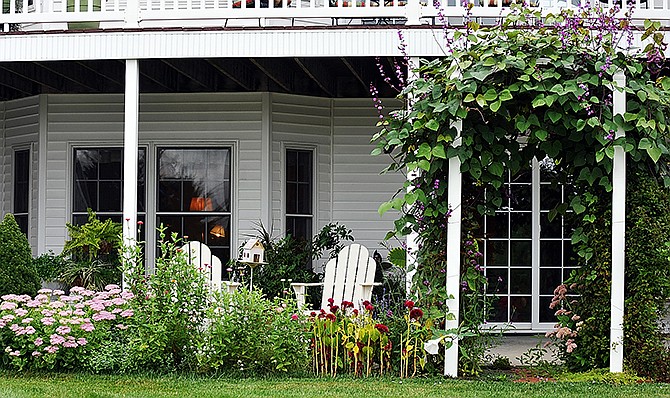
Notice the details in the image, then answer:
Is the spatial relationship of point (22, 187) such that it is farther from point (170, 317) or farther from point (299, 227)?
point (170, 317)

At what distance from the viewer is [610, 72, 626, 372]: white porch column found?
6762 millimetres

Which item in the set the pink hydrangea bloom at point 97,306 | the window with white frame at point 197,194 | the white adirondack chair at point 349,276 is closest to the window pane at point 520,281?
the white adirondack chair at point 349,276

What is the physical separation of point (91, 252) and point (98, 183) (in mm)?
1016

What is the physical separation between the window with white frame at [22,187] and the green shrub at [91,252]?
1.08m

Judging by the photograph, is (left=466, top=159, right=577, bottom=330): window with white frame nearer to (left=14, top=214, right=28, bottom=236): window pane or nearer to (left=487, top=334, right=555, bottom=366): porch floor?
(left=487, top=334, right=555, bottom=366): porch floor

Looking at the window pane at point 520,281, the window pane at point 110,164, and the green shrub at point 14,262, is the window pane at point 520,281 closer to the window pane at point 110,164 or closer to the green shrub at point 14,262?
the window pane at point 110,164

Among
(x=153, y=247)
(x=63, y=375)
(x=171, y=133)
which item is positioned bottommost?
(x=63, y=375)

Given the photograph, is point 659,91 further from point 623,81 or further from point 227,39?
point 227,39

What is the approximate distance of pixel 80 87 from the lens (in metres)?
10.6

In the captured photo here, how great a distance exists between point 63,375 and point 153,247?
374 cm

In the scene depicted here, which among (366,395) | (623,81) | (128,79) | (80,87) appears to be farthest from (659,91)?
(80,87)

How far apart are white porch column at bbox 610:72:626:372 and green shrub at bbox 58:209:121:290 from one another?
505cm

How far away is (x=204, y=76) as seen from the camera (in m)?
9.98

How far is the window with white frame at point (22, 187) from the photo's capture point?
1096cm
